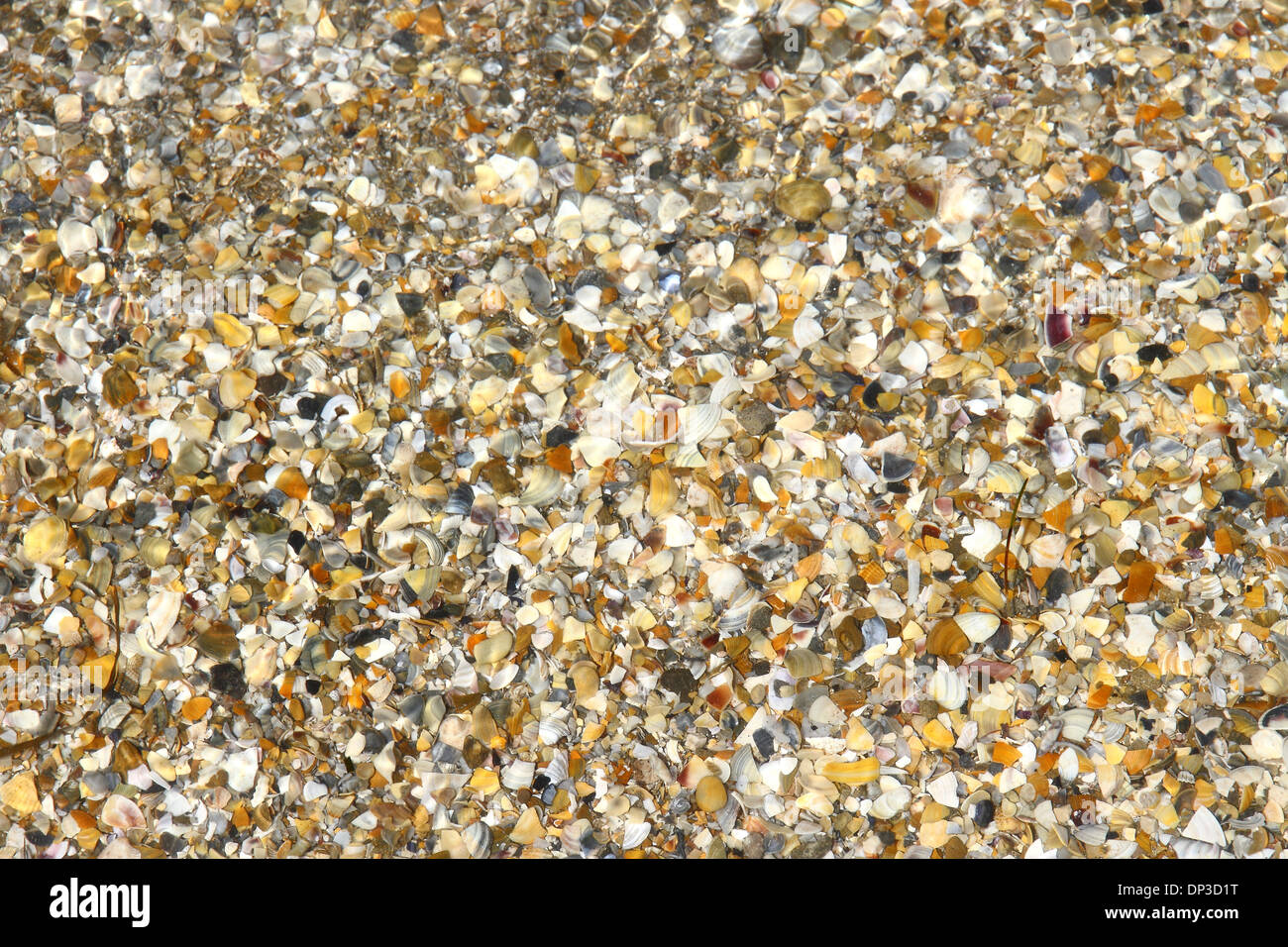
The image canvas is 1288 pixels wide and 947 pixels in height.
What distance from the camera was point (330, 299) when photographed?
113cm

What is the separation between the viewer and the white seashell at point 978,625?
3.54 ft

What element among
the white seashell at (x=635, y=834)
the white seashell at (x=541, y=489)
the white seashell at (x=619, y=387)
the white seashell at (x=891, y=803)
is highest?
the white seashell at (x=619, y=387)

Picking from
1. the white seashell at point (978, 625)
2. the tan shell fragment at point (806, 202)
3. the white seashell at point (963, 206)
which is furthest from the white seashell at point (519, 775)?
the white seashell at point (963, 206)

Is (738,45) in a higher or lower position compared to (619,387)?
higher

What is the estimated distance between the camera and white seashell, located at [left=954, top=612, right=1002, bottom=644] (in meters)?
1.08

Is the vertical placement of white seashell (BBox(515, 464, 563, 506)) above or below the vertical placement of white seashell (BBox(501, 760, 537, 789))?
above

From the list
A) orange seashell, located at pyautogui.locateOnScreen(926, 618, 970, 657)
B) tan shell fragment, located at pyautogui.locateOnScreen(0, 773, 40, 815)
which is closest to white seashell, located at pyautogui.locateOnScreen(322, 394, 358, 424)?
tan shell fragment, located at pyautogui.locateOnScreen(0, 773, 40, 815)

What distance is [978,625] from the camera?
1.08 metres

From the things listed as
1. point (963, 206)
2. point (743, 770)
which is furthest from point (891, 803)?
point (963, 206)

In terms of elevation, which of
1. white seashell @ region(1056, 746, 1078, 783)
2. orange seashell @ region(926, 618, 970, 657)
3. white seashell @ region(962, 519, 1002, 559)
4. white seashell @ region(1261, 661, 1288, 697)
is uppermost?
white seashell @ region(962, 519, 1002, 559)

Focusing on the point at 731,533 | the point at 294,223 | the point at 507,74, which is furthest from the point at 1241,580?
the point at 294,223

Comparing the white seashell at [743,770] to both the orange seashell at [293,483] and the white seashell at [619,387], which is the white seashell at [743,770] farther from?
the orange seashell at [293,483]

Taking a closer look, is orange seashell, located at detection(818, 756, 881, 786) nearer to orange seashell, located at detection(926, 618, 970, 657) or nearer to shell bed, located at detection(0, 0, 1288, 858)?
shell bed, located at detection(0, 0, 1288, 858)

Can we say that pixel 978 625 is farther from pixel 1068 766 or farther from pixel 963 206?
pixel 963 206
